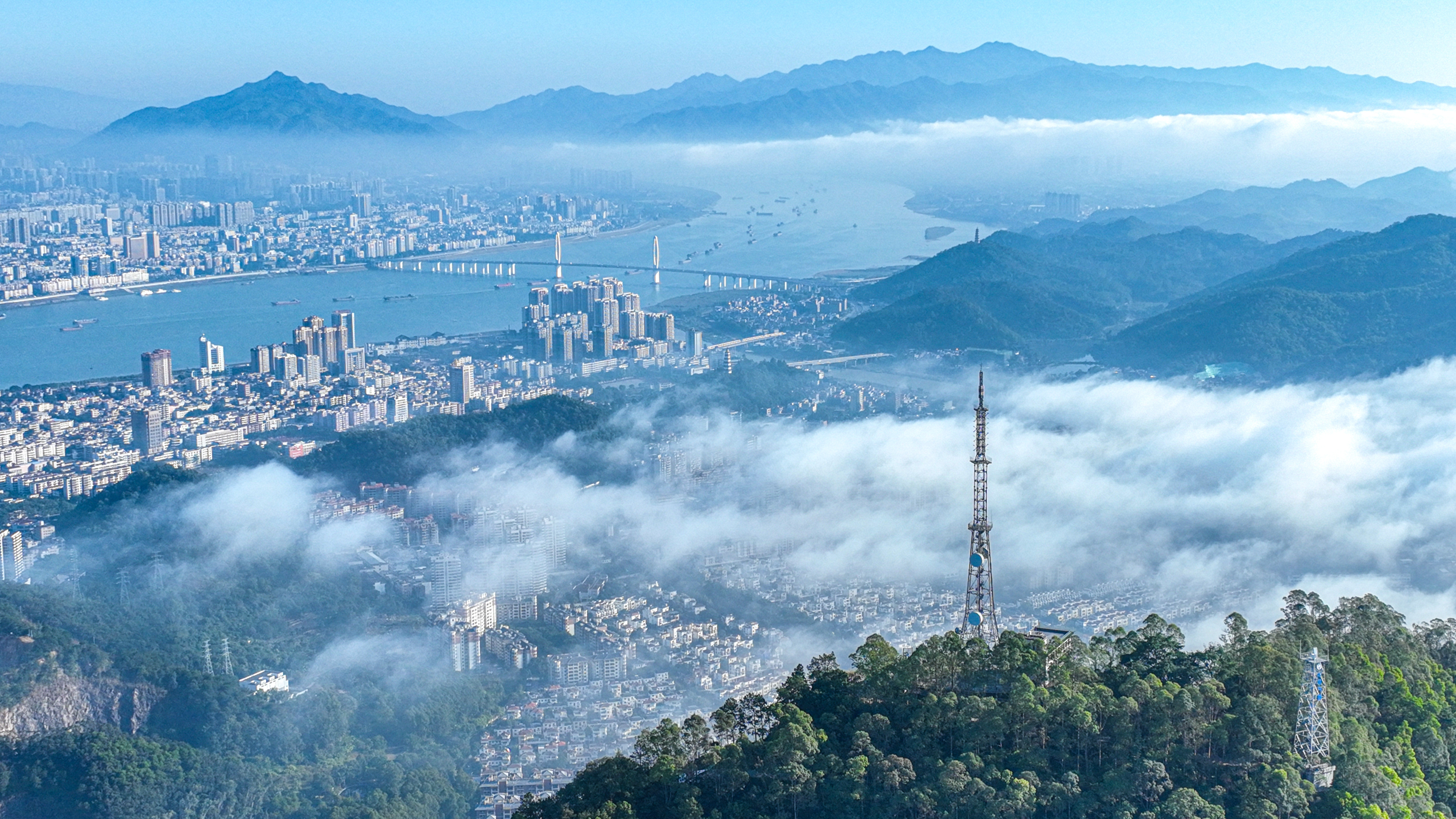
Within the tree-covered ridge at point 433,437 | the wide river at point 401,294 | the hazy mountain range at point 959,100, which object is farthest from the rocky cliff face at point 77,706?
the hazy mountain range at point 959,100

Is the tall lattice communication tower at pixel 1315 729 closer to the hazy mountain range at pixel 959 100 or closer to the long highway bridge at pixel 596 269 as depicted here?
the long highway bridge at pixel 596 269

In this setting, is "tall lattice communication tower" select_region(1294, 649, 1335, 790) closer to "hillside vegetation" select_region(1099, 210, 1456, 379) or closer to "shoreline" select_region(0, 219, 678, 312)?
"hillside vegetation" select_region(1099, 210, 1456, 379)

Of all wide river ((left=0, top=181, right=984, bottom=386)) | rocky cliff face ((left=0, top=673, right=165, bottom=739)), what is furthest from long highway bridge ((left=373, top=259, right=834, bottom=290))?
rocky cliff face ((left=0, top=673, right=165, bottom=739))

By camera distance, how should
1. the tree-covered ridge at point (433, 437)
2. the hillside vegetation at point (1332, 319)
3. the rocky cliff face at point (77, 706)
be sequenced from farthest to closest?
the hillside vegetation at point (1332, 319) < the tree-covered ridge at point (433, 437) < the rocky cliff face at point (77, 706)

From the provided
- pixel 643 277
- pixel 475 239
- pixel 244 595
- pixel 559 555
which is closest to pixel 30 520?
pixel 244 595

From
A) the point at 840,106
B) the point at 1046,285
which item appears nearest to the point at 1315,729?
the point at 1046,285

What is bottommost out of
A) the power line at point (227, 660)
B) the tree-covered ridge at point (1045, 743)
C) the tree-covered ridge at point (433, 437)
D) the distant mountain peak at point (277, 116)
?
the power line at point (227, 660)

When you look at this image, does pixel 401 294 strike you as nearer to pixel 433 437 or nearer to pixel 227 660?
pixel 433 437
